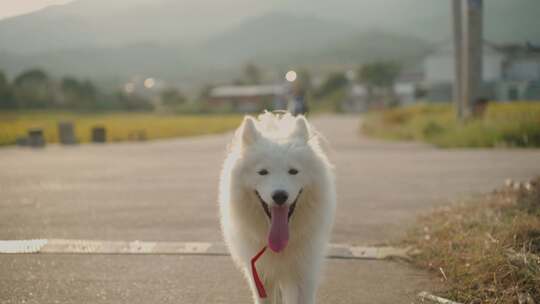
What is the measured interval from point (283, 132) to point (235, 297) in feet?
4.64

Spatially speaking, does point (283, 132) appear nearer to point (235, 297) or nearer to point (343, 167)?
point (235, 297)

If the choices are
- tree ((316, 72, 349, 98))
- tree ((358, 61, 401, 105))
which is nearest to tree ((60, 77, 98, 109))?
tree ((316, 72, 349, 98))

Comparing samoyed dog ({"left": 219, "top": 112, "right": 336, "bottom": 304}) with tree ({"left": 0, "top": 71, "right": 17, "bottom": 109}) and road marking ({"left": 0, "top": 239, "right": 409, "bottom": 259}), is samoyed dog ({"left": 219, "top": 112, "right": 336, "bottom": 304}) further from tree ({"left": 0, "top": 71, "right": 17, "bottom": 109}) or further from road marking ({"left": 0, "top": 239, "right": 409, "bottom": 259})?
tree ({"left": 0, "top": 71, "right": 17, "bottom": 109})

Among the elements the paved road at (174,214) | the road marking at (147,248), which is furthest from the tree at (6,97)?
the road marking at (147,248)

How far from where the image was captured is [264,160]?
13.8 feet

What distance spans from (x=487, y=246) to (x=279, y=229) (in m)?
2.20

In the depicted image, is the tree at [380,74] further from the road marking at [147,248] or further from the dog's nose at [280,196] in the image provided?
the dog's nose at [280,196]

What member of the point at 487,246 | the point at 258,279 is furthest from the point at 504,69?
the point at 258,279

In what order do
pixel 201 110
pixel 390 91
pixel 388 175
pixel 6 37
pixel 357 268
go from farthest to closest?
1. pixel 390 91
2. pixel 201 110
3. pixel 388 175
4. pixel 6 37
5. pixel 357 268

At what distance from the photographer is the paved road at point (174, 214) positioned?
5.01 metres

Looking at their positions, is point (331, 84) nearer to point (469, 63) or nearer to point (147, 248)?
point (469, 63)

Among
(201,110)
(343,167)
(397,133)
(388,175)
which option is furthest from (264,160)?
(201,110)

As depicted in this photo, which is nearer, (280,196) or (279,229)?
(280,196)

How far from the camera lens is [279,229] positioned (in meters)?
4.16
